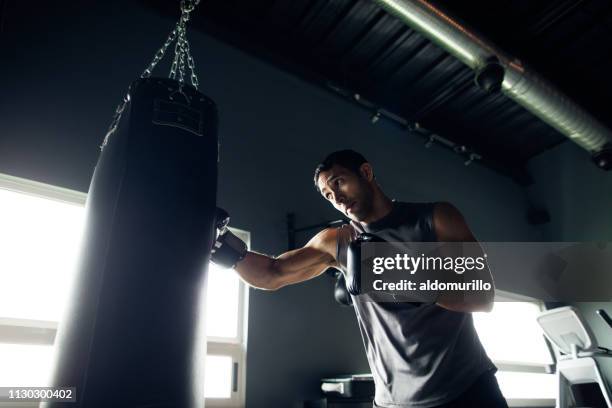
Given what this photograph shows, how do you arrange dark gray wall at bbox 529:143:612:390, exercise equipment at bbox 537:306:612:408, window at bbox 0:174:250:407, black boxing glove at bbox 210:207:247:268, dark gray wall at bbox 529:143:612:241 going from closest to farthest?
black boxing glove at bbox 210:207:247:268
window at bbox 0:174:250:407
exercise equipment at bbox 537:306:612:408
dark gray wall at bbox 529:143:612:390
dark gray wall at bbox 529:143:612:241

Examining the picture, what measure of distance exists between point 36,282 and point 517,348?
467 cm

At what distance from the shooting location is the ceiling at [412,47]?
358 cm

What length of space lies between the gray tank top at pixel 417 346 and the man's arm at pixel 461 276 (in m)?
0.04

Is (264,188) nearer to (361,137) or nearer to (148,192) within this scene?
(361,137)

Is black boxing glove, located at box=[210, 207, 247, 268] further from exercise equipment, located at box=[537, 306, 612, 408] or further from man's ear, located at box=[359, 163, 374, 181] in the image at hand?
exercise equipment, located at box=[537, 306, 612, 408]

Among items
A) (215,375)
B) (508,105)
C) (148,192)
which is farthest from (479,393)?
(508,105)

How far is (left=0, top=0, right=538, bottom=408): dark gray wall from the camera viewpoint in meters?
2.49

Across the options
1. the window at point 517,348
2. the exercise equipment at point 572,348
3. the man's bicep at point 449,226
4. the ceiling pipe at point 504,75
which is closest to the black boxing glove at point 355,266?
the man's bicep at point 449,226

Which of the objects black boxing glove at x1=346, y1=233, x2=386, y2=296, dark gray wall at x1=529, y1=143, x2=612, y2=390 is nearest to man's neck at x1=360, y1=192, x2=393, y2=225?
black boxing glove at x1=346, y1=233, x2=386, y2=296

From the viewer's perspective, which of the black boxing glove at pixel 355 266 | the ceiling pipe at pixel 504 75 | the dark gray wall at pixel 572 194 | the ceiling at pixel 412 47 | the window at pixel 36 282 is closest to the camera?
the black boxing glove at pixel 355 266

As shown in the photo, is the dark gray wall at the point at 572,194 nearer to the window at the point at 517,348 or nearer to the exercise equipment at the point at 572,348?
the window at the point at 517,348

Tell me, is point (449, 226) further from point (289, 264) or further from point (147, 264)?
point (147, 264)

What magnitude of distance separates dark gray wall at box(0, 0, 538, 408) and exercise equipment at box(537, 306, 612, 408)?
5.21ft

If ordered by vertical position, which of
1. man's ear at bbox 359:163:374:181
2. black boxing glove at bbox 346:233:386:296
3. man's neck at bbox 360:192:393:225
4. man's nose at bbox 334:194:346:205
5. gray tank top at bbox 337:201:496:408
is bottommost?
gray tank top at bbox 337:201:496:408
